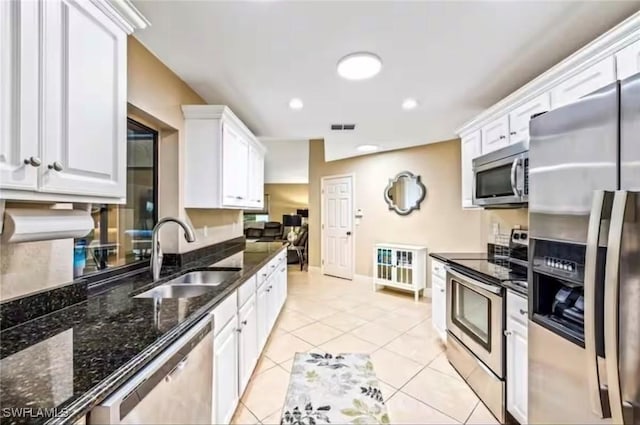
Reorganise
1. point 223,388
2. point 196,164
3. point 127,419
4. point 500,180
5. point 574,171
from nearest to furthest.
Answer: point 127,419, point 574,171, point 223,388, point 500,180, point 196,164

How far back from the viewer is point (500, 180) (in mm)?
2346

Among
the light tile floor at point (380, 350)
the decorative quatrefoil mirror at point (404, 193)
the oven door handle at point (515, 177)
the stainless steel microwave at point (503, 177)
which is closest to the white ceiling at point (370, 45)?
the stainless steel microwave at point (503, 177)

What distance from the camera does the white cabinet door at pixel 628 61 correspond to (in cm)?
150

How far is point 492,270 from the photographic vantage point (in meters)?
2.20

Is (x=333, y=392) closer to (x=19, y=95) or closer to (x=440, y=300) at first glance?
(x=440, y=300)

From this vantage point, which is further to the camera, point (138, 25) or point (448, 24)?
point (448, 24)

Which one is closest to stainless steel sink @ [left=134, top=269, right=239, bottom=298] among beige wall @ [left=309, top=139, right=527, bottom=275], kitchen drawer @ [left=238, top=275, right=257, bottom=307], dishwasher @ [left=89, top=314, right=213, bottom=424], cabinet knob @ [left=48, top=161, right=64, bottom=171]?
kitchen drawer @ [left=238, top=275, right=257, bottom=307]

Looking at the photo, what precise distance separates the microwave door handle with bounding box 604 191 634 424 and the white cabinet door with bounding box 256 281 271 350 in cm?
215

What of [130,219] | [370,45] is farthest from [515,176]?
[130,219]

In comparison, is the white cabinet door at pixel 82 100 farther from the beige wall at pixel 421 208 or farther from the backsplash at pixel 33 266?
the beige wall at pixel 421 208

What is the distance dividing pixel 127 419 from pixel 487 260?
110 inches

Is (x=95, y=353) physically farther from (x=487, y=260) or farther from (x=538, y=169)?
(x=487, y=260)

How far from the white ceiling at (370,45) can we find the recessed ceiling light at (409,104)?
91 mm

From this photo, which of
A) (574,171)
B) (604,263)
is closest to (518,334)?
(604,263)
